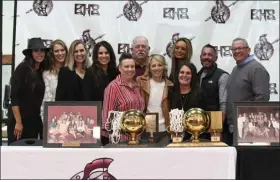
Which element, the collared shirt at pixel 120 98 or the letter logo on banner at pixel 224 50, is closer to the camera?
the collared shirt at pixel 120 98

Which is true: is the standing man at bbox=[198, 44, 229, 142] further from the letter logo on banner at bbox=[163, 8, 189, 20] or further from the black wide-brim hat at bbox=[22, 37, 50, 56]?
the black wide-brim hat at bbox=[22, 37, 50, 56]

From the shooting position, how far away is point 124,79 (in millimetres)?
3131

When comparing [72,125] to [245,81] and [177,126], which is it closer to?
[177,126]

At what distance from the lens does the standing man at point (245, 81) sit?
135 inches

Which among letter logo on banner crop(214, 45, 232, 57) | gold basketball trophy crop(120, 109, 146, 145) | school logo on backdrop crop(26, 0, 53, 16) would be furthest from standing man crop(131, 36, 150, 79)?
gold basketball trophy crop(120, 109, 146, 145)

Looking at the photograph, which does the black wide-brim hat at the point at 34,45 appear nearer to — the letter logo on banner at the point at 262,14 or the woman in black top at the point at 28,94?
the woman in black top at the point at 28,94

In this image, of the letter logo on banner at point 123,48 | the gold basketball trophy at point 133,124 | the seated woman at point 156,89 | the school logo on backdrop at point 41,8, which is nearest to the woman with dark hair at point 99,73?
the seated woman at point 156,89

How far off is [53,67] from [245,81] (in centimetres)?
160

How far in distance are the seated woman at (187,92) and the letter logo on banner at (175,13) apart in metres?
1.09

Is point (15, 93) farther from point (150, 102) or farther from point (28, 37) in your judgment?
point (150, 102)

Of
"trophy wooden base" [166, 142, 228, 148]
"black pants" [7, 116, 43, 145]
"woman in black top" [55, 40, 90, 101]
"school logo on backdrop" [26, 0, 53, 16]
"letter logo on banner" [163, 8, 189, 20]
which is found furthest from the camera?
"letter logo on banner" [163, 8, 189, 20]

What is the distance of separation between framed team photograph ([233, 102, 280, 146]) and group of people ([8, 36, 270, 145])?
0.84 metres

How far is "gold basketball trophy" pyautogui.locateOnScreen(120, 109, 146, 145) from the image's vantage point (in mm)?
2373

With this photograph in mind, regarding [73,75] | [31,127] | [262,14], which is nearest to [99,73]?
[73,75]
